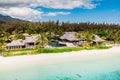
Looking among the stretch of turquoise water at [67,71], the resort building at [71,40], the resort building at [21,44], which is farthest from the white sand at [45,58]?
the resort building at [21,44]

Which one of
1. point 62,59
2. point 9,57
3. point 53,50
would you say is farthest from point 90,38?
point 9,57

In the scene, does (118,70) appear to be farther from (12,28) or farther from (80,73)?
(12,28)

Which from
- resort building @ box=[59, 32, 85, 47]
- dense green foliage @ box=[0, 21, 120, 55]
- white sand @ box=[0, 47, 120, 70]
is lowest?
white sand @ box=[0, 47, 120, 70]

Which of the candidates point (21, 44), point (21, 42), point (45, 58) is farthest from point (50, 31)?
point (45, 58)

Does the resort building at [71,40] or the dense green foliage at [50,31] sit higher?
the dense green foliage at [50,31]

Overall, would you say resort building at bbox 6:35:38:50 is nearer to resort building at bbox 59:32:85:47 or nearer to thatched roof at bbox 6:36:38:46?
thatched roof at bbox 6:36:38:46

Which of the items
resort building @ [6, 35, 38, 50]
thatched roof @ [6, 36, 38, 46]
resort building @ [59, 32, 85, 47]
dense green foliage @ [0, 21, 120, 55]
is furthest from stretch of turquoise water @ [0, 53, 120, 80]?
resort building @ [59, 32, 85, 47]

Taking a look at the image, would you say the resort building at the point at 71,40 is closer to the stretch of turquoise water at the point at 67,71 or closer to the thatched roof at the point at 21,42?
the thatched roof at the point at 21,42

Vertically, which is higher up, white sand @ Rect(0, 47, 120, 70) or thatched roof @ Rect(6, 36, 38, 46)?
thatched roof @ Rect(6, 36, 38, 46)
